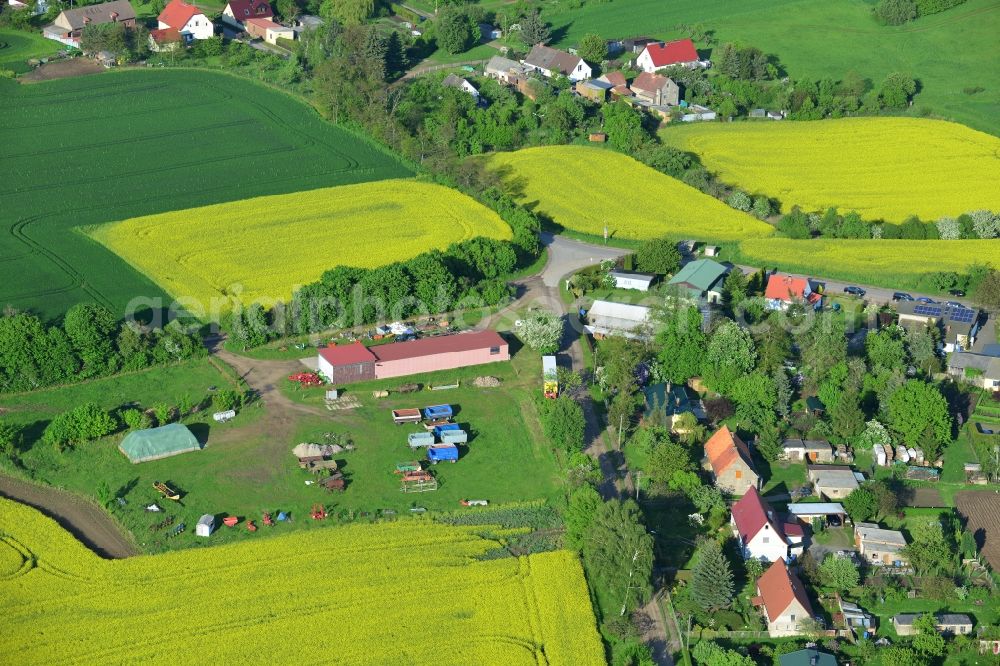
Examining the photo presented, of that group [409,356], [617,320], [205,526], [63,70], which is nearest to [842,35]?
[617,320]

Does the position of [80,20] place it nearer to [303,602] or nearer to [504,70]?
[504,70]

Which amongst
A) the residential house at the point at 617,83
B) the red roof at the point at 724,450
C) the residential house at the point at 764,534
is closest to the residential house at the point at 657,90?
the residential house at the point at 617,83

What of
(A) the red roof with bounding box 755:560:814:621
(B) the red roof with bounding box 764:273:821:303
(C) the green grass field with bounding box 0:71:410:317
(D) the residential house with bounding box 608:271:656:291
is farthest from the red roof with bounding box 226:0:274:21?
(A) the red roof with bounding box 755:560:814:621

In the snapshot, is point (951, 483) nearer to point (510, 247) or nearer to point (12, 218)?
point (510, 247)

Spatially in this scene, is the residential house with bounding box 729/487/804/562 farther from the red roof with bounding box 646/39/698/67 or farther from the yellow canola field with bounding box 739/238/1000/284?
the red roof with bounding box 646/39/698/67

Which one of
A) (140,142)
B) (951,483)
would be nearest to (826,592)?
(951,483)

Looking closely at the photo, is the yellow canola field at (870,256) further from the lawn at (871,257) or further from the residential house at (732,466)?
the residential house at (732,466)
